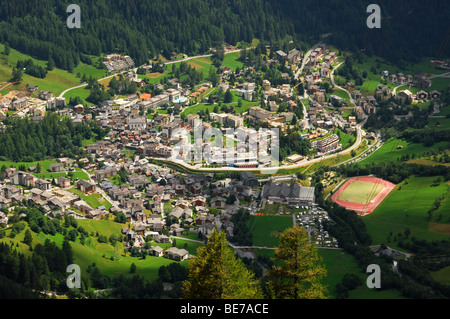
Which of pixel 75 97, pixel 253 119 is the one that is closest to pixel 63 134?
pixel 75 97

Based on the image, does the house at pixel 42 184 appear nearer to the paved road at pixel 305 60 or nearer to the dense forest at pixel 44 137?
the dense forest at pixel 44 137

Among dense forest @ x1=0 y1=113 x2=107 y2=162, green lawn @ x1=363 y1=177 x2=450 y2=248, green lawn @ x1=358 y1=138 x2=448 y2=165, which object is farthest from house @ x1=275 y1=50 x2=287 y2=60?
green lawn @ x1=363 y1=177 x2=450 y2=248

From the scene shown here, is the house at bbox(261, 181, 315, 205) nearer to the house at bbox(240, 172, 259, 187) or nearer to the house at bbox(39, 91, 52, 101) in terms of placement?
the house at bbox(240, 172, 259, 187)

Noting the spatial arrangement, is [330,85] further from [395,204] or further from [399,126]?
[395,204]

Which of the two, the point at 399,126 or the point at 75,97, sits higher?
the point at 75,97

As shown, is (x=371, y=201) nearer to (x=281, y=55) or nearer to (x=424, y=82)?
(x=424, y=82)

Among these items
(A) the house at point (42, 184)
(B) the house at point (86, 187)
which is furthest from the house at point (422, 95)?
(A) the house at point (42, 184)
